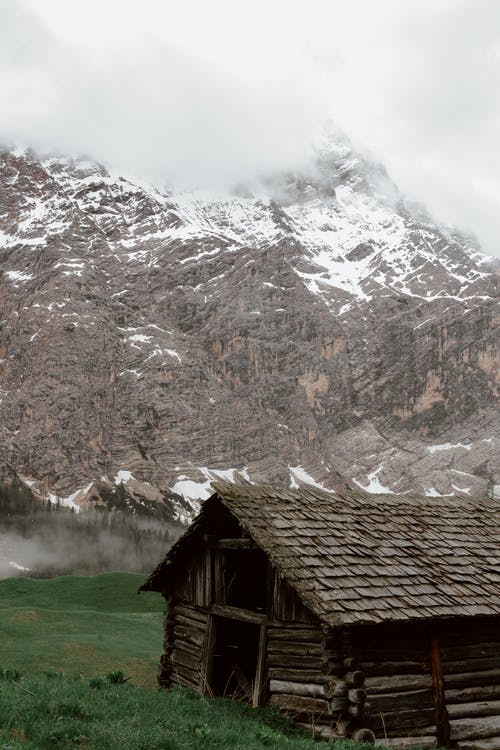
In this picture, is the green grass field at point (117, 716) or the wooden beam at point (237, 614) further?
the wooden beam at point (237, 614)

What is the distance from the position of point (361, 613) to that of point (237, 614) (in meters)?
3.77

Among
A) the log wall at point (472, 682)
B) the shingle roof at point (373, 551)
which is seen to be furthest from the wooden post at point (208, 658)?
the log wall at point (472, 682)

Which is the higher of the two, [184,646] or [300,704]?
[184,646]

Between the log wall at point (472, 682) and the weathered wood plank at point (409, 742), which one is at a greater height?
the log wall at point (472, 682)

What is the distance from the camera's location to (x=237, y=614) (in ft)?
48.1

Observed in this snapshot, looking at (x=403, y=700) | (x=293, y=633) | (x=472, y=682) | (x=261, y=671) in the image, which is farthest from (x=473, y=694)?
(x=261, y=671)

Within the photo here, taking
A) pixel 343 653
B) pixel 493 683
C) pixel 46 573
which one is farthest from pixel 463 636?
pixel 46 573

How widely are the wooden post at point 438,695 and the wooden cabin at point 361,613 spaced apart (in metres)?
0.03

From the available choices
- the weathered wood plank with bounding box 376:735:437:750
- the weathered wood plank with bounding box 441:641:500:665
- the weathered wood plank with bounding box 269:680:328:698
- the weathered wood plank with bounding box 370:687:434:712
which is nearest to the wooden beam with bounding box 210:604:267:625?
the weathered wood plank with bounding box 269:680:328:698

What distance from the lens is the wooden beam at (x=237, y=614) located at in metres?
13.9

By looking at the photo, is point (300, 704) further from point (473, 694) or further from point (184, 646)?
point (184, 646)

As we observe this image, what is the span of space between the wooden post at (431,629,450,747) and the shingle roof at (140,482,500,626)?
1.10 m

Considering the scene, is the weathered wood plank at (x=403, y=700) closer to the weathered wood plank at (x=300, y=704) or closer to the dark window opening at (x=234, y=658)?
the weathered wood plank at (x=300, y=704)

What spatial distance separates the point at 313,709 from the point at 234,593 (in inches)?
219
